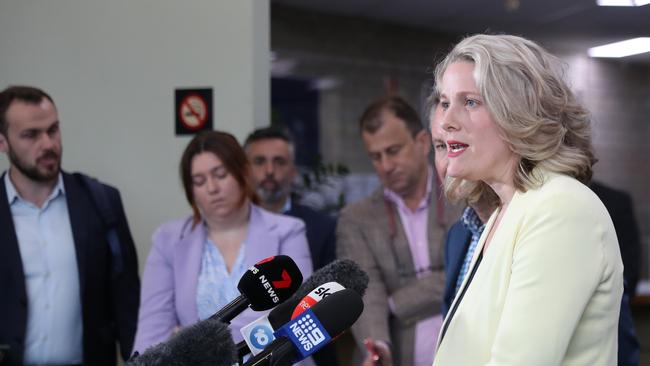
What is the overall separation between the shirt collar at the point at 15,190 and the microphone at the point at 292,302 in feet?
5.83

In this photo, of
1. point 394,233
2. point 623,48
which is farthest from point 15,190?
point 623,48

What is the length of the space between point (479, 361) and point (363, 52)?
6376 millimetres

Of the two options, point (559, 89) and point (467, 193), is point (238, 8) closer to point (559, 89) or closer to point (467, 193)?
point (467, 193)

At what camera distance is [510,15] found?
23.0ft

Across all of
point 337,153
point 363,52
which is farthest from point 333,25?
point 337,153

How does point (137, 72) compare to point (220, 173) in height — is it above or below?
above

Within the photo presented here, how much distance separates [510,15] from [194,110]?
14.2ft

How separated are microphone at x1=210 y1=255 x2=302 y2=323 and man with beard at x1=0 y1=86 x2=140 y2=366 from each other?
5.47 feet

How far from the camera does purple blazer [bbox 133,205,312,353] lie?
2.53 metres

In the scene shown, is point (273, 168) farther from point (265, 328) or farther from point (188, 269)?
point (265, 328)

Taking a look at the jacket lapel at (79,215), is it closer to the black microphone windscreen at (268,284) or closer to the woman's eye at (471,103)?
the black microphone windscreen at (268,284)

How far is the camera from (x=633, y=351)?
1.67 metres

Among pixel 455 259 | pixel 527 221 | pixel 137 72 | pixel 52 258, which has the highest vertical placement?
pixel 137 72

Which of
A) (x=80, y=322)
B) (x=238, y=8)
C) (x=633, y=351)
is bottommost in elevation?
(x=80, y=322)
